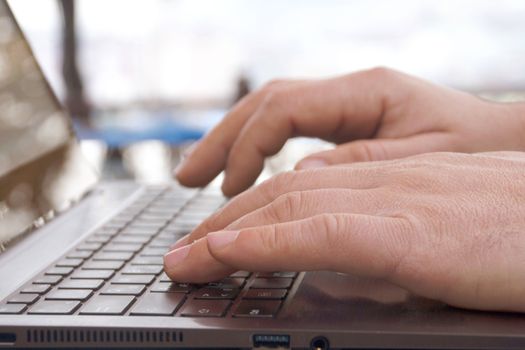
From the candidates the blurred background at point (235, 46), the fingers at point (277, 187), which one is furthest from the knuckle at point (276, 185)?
the blurred background at point (235, 46)

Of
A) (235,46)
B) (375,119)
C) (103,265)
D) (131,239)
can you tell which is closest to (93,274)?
(103,265)

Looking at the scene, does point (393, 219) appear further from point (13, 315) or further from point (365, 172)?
point (13, 315)

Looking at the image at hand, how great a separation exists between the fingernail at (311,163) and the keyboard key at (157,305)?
243mm

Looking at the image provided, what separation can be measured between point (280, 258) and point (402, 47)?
3.26 meters

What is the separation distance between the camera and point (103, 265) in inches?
27.3

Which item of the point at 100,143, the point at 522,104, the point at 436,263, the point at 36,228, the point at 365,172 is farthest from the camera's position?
the point at 100,143

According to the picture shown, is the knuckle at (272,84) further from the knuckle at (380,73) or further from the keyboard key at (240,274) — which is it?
the keyboard key at (240,274)

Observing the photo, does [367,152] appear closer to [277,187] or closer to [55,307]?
[277,187]

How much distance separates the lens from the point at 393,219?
576mm

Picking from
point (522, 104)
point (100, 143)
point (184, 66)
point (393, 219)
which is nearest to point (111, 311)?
point (393, 219)

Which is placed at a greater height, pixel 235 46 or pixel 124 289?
pixel 124 289

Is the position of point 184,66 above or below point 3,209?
below

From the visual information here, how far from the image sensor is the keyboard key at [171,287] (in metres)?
0.61

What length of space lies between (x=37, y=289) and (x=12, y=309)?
0.16 ft
